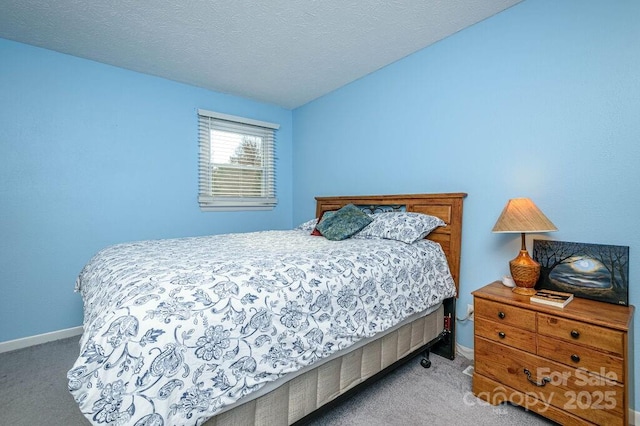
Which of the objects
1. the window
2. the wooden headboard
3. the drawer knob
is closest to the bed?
the wooden headboard

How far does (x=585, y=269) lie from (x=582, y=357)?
0.53 m

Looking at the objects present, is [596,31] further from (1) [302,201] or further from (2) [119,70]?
(2) [119,70]

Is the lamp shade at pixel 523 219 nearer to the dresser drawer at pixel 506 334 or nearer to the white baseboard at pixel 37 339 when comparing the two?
the dresser drawer at pixel 506 334

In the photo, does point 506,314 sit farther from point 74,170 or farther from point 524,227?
point 74,170

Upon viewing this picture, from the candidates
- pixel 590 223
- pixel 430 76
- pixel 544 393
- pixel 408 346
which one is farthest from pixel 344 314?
pixel 430 76

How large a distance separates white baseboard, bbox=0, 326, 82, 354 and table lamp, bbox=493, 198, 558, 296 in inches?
142

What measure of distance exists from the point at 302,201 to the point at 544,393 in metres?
3.01

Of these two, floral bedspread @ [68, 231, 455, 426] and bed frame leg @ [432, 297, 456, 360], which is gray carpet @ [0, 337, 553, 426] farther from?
floral bedspread @ [68, 231, 455, 426]

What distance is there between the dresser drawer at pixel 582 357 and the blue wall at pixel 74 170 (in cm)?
317

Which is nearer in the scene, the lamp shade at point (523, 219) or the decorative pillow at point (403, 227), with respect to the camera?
the lamp shade at point (523, 219)

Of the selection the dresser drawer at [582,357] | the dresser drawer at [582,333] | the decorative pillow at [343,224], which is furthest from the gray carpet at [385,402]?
the decorative pillow at [343,224]

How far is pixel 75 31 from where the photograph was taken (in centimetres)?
216

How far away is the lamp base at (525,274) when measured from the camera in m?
1.64

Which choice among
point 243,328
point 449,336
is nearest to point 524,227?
point 449,336
